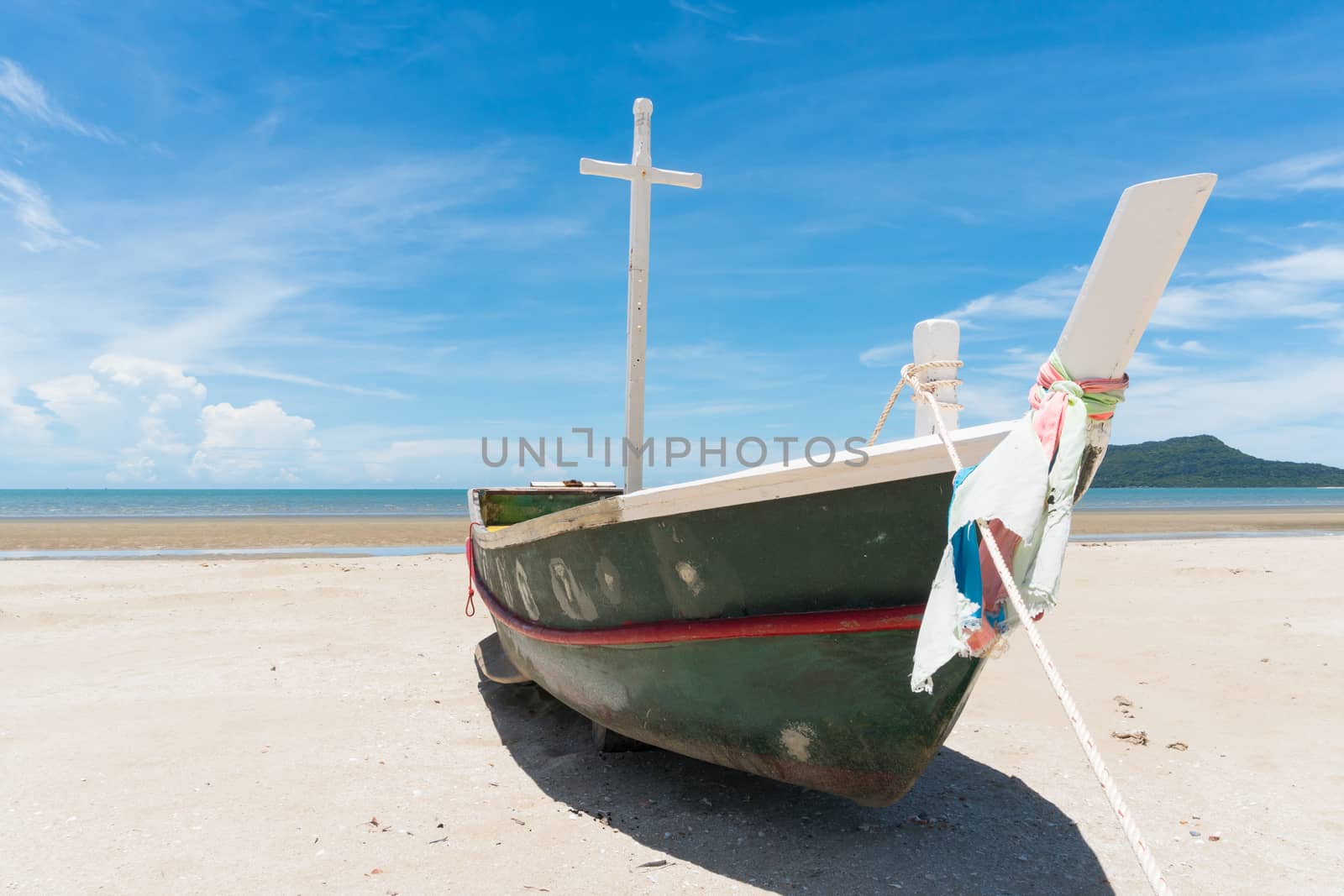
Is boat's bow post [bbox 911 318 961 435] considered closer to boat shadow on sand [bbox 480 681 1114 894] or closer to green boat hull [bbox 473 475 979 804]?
green boat hull [bbox 473 475 979 804]

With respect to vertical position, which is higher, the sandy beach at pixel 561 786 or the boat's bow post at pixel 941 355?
the boat's bow post at pixel 941 355

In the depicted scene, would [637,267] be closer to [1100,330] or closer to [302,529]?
[1100,330]

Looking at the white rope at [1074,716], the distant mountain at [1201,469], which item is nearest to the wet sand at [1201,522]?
the white rope at [1074,716]

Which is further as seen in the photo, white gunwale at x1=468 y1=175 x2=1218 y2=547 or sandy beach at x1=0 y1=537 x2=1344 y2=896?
sandy beach at x1=0 y1=537 x2=1344 y2=896

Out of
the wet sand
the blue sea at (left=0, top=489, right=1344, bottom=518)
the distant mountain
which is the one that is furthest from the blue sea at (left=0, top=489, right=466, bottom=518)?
the distant mountain

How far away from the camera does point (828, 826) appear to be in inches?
140

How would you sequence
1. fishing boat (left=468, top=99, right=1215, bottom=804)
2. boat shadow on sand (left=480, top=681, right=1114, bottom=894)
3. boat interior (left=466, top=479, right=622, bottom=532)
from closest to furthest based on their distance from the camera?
fishing boat (left=468, top=99, right=1215, bottom=804) < boat shadow on sand (left=480, top=681, right=1114, bottom=894) < boat interior (left=466, top=479, right=622, bottom=532)

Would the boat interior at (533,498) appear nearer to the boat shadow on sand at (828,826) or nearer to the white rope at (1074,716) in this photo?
the boat shadow on sand at (828,826)

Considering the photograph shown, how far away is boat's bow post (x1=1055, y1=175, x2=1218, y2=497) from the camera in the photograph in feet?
7.20

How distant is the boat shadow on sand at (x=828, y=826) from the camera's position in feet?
10.3

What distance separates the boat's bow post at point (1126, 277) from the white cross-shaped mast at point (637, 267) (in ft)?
10.2

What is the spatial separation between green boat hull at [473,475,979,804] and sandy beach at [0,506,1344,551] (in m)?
18.6

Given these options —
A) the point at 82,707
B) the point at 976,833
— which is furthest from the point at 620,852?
the point at 82,707

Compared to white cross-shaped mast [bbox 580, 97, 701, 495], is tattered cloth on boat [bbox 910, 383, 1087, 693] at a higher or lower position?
lower
